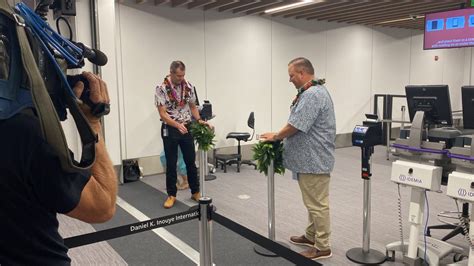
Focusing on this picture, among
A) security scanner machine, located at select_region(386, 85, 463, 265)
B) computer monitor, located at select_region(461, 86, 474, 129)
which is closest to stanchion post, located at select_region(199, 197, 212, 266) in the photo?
security scanner machine, located at select_region(386, 85, 463, 265)

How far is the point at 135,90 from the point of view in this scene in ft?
19.3

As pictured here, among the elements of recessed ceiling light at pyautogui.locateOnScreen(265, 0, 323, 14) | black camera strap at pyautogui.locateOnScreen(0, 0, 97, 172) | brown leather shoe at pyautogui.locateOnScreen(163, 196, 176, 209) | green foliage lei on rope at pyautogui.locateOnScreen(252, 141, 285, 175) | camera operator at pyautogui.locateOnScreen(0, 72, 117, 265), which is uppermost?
recessed ceiling light at pyautogui.locateOnScreen(265, 0, 323, 14)

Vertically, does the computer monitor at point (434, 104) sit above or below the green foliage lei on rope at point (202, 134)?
above

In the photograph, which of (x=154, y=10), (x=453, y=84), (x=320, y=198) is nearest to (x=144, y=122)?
(x=154, y=10)

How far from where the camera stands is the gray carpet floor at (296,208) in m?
3.41

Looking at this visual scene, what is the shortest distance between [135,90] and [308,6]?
119 inches

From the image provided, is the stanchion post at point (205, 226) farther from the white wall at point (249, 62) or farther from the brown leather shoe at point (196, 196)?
the white wall at point (249, 62)

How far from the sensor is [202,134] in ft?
13.8

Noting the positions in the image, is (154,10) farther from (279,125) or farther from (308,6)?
(279,125)

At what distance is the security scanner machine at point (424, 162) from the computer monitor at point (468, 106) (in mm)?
113

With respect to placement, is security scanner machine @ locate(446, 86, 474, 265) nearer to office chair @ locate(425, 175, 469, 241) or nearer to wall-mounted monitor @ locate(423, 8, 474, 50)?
office chair @ locate(425, 175, 469, 241)

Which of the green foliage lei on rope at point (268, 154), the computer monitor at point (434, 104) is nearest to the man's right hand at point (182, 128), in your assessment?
the green foliage lei on rope at point (268, 154)

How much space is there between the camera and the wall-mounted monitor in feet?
17.6

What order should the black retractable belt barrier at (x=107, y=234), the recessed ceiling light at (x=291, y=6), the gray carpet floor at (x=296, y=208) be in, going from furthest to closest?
the recessed ceiling light at (x=291, y=6), the gray carpet floor at (x=296, y=208), the black retractable belt barrier at (x=107, y=234)
